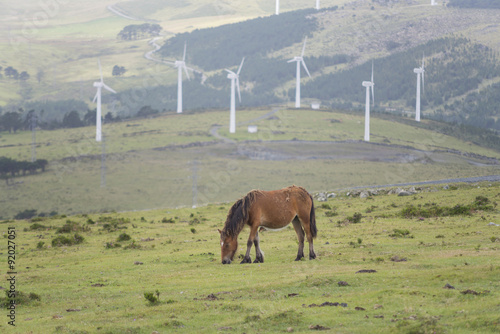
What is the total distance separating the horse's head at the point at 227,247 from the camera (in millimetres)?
26516

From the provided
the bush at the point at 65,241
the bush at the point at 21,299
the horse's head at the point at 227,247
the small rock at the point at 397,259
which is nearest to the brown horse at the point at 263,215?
the horse's head at the point at 227,247

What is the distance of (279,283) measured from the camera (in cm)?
2138

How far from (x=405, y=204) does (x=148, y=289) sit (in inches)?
1167

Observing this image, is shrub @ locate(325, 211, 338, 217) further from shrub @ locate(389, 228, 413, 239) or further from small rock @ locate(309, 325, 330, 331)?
small rock @ locate(309, 325, 330, 331)

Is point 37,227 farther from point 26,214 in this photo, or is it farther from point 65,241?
point 26,214

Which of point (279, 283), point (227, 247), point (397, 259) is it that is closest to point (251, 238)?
point (227, 247)

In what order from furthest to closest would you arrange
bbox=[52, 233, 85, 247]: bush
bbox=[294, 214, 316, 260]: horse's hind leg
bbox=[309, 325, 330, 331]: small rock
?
bbox=[52, 233, 85, 247]: bush < bbox=[294, 214, 316, 260]: horse's hind leg < bbox=[309, 325, 330, 331]: small rock

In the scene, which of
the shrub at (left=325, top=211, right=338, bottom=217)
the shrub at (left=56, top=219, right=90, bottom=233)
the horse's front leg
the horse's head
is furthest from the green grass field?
the shrub at (left=325, top=211, right=338, bottom=217)

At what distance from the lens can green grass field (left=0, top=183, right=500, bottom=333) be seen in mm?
16969

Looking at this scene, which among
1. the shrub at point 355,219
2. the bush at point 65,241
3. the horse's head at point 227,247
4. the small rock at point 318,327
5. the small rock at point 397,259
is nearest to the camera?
the small rock at point 318,327

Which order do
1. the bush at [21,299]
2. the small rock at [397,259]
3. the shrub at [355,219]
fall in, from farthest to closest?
the shrub at [355,219] → the small rock at [397,259] → the bush at [21,299]

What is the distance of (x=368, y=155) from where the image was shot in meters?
130

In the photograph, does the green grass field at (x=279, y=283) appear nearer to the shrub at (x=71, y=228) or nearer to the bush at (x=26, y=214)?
the shrub at (x=71, y=228)

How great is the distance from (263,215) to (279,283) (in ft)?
16.7
